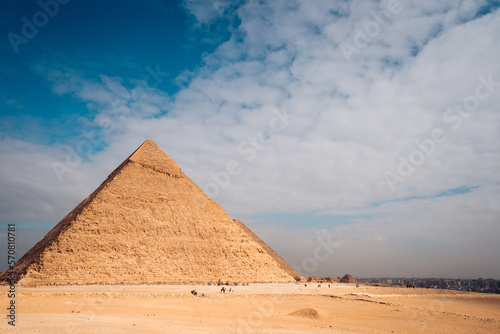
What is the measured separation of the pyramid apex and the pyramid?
0.14 metres

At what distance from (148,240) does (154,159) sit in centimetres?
1537

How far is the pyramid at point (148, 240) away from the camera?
30.3 metres

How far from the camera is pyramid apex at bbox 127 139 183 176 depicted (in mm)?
46594

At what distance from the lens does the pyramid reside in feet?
99.3

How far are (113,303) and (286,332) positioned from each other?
9.84 m

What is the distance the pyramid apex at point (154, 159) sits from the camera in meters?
46.6

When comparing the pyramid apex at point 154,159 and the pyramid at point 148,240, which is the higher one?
the pyramid apex at point 154,159

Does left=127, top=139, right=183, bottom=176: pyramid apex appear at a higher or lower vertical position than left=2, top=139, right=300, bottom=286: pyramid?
higher

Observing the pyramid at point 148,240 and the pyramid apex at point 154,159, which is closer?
the pyramid at point 148,240

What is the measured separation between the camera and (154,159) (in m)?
47.9

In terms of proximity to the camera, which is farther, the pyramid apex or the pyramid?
the pyramid apex

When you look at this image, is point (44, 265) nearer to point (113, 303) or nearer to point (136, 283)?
point (136, 283)

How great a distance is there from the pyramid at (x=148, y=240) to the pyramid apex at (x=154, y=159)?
0.46ft

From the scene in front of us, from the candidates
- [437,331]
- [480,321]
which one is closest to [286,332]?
[437,331]
